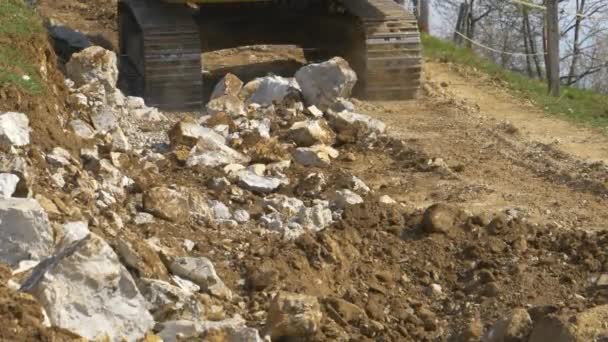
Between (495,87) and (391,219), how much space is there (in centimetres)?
590

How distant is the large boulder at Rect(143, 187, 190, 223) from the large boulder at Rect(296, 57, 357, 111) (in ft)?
10.8

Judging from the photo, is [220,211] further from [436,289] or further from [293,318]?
[293,318]

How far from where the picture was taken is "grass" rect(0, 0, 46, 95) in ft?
25.1

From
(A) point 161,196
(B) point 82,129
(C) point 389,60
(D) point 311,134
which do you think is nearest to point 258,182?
(A) point 161,196

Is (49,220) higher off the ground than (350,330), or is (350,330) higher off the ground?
(49,220)

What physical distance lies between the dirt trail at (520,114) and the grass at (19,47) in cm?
407

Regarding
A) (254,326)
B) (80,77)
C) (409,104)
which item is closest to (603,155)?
(409,104)

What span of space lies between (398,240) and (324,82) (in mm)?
3622

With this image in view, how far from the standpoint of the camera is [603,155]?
958 centimetres

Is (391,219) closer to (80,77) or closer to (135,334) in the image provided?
(135,334)

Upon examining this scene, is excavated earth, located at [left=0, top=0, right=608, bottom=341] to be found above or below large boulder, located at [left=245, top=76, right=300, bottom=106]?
below

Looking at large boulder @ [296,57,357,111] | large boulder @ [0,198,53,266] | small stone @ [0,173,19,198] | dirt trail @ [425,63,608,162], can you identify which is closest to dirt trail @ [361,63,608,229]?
dirt trail @ [425,63,608,162]

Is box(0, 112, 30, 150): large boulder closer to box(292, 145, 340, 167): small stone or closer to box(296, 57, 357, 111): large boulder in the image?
box(292, 145, 340, 167): small stone

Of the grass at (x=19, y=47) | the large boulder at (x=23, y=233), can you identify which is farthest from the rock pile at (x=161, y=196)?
the grass at (x=19, y=47)
